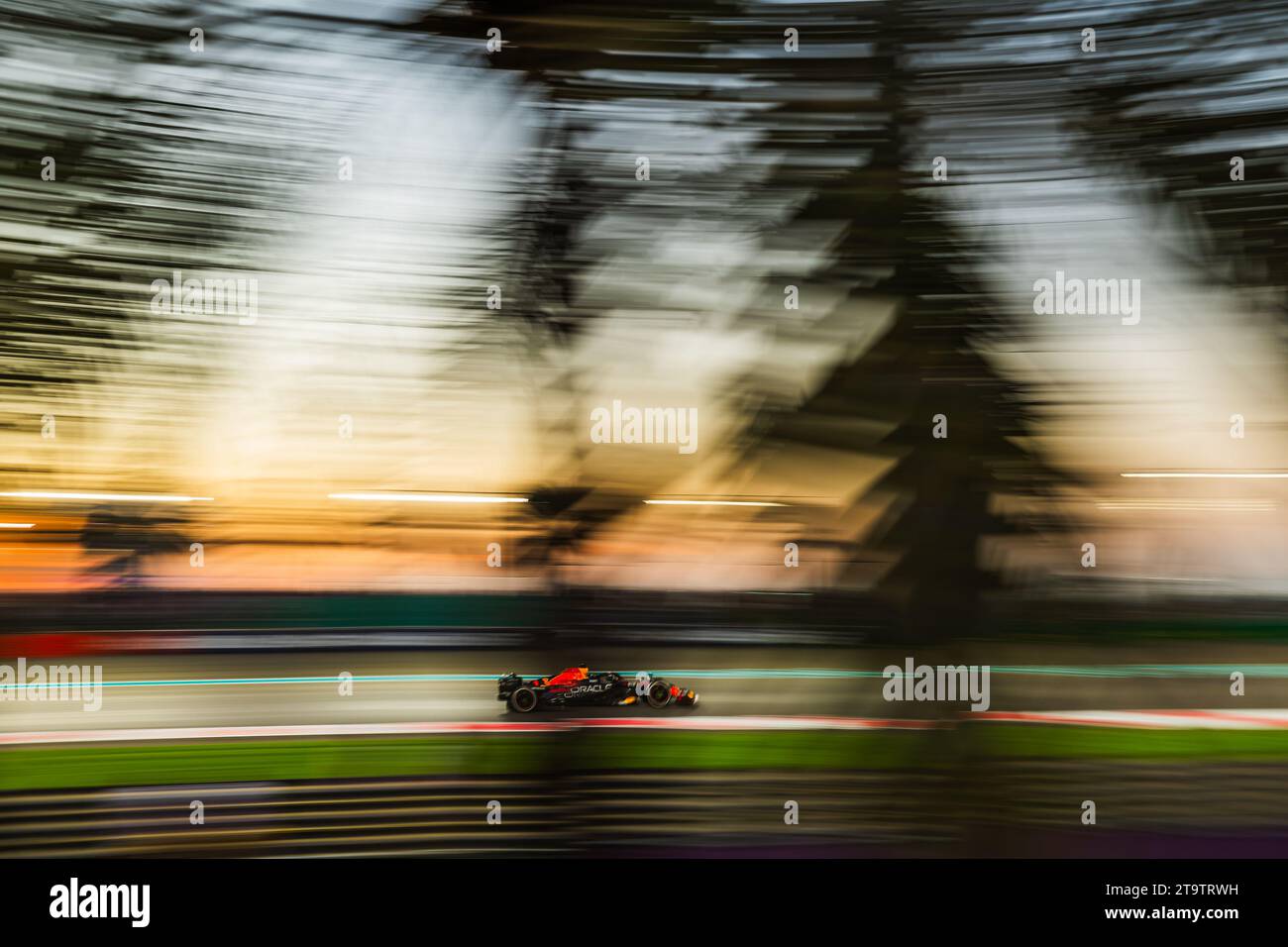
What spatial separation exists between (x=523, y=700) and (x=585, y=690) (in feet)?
0.64

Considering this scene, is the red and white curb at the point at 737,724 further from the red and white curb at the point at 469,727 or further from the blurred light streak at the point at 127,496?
the blurred light streak at the point at 127,496

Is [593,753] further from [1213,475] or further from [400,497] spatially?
[1213,475]

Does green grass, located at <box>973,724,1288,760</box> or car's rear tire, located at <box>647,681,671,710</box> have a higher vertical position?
car's rear tire, located at <box>647,681,671,710</box>

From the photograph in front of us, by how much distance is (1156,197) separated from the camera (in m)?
2.08

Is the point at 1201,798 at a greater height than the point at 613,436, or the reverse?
the point at 613,436

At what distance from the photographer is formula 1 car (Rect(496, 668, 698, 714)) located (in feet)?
6.68

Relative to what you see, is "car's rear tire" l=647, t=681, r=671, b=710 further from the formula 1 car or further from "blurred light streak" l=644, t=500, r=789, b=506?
"blurred light streak" l=644, t=500, r=789, b=506

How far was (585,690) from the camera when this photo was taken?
2.05 metres

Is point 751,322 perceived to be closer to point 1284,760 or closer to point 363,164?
point 363,164

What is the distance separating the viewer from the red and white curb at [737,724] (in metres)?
2.07

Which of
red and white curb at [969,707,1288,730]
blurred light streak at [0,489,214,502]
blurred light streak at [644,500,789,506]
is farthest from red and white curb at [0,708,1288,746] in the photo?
blurred light streak at [0,489,214,502]

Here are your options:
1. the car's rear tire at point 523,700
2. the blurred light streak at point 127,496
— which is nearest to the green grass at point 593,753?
the car's rear tire at point 523,700

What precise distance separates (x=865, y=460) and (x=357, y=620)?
65.2 inches
